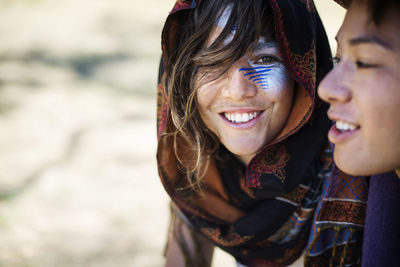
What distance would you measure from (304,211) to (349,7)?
908 mm

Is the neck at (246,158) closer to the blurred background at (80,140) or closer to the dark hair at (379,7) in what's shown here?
the dark hair at (379,7)

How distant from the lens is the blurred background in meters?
3.46

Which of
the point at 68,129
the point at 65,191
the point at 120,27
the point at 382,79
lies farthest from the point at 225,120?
the point at 120,27

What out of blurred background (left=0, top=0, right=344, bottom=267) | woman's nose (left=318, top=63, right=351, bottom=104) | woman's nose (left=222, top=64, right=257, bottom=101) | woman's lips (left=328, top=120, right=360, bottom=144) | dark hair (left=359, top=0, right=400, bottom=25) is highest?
dark hair (left=359, top=0, right=400, bottom=25)

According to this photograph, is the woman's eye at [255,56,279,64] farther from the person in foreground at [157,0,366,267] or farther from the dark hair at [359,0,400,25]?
the dark hair at [359,0,400,25]

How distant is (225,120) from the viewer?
195cm

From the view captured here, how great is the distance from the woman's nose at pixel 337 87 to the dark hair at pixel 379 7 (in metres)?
0.16

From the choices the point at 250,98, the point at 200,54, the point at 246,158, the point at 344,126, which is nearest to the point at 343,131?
the point at 344,126

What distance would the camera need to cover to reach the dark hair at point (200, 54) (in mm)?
1772

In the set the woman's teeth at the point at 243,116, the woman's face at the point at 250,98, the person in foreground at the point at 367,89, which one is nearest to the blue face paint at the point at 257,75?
the woman's face at the point at 250,98

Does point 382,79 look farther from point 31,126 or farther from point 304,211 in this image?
point 31,126

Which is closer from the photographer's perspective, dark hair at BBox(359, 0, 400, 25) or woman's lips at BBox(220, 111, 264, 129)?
dark hair at BBox(359, 0, 400, 25)

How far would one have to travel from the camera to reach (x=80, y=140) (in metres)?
4.71

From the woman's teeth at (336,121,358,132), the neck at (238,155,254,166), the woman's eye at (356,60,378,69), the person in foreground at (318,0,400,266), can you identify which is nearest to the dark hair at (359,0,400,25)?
the person in foreground at (318,0,400,266)
